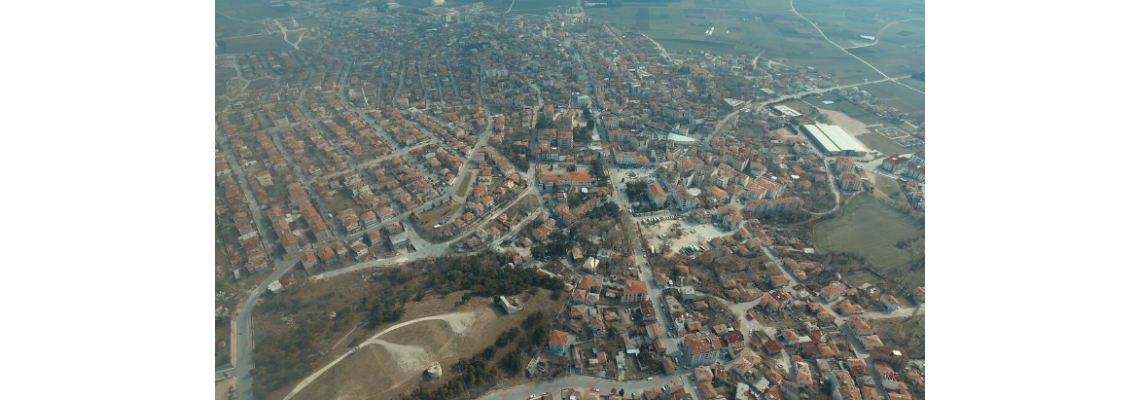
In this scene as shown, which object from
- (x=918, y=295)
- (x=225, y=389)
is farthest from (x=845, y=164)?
(x=225, y=389)

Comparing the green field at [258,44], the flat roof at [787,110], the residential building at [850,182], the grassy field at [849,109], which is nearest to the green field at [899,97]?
the grassy field at [849,109]

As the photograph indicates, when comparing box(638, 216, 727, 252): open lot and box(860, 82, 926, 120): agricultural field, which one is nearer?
box(638, 216, 727, 252): open lot

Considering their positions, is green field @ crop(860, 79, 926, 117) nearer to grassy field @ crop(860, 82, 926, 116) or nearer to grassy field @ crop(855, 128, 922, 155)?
grassy field @ crop(860, 82, 926, 116)

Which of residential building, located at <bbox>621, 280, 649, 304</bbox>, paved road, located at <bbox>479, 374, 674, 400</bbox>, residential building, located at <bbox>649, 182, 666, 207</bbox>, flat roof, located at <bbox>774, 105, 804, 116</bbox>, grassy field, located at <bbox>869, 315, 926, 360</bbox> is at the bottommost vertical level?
paved road, located at <bbox>479, 374, 674, 400</bbox>

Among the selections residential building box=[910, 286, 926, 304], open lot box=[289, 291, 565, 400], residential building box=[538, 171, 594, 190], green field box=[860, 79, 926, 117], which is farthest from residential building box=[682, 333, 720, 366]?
green field box=[860, 79, 926, 117]

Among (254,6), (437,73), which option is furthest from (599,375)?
(254,6)

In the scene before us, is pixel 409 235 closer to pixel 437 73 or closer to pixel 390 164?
pixel 390 164

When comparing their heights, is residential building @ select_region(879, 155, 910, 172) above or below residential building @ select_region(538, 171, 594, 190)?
above

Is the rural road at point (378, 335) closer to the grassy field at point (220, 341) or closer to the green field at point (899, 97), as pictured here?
the grassy field at point (220, 341)
